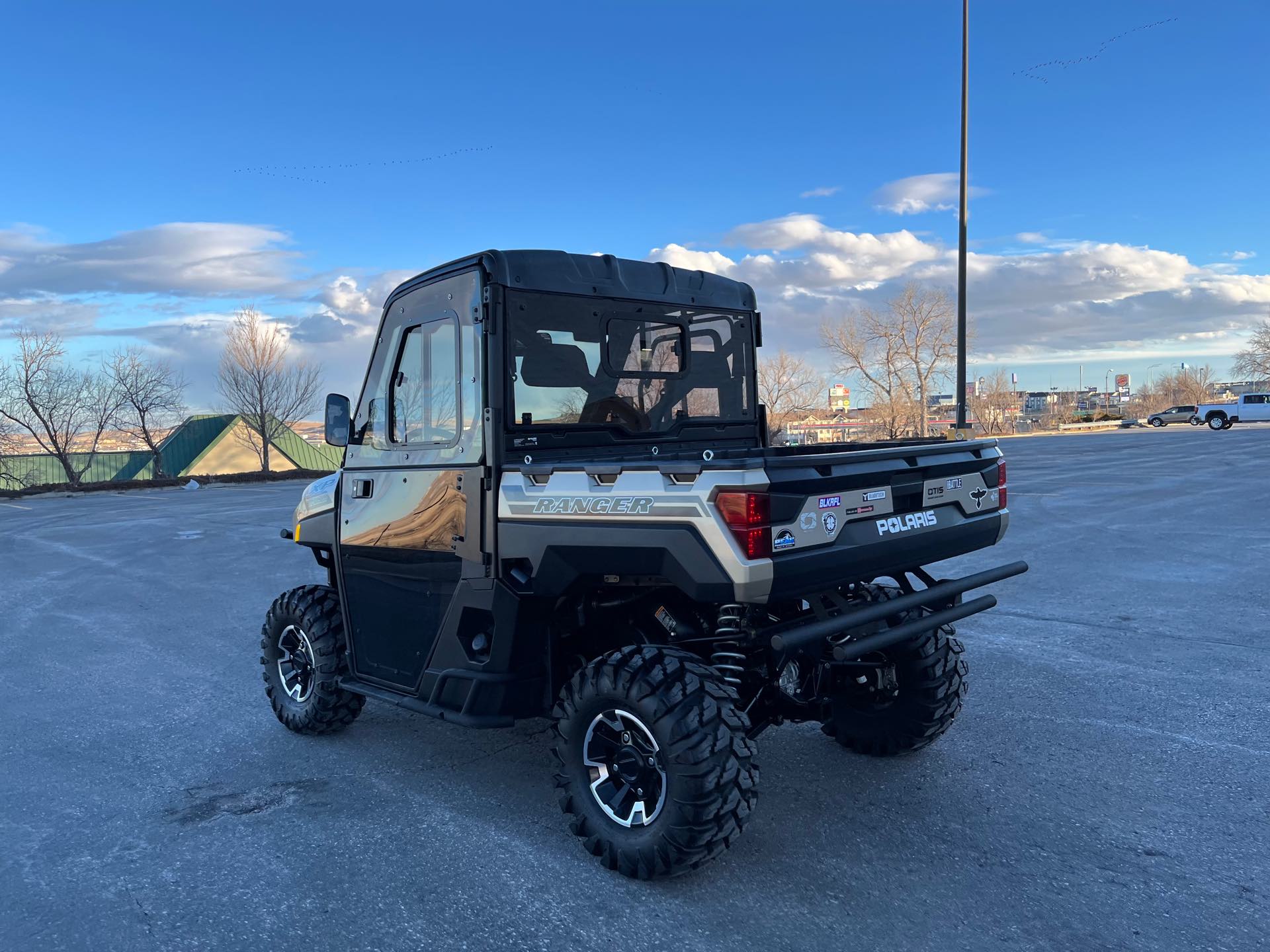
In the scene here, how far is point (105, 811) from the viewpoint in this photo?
4.25 metres

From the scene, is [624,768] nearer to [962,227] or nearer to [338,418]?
[338,418]

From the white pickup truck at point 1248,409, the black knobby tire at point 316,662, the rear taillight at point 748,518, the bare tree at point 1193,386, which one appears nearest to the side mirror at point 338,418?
the black knobby tire at point 316,662

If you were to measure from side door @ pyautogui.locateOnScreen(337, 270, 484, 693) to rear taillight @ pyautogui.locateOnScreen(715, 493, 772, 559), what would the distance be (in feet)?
4.28

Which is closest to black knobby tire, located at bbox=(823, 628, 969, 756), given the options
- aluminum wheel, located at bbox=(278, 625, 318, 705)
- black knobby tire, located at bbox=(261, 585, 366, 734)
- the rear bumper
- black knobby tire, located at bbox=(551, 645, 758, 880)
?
the rear bumper

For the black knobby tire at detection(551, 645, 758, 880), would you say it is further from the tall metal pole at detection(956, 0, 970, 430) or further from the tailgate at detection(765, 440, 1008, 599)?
the tall metal pole at detection(956, 0, 970, 430)

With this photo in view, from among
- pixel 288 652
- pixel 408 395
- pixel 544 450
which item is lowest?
pixel 288 652

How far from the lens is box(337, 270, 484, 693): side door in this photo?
163 inches

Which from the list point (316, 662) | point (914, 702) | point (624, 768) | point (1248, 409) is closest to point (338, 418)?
point (316, 662)

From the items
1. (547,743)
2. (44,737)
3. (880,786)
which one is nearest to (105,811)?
(44,737)

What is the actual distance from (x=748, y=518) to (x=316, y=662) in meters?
2.97

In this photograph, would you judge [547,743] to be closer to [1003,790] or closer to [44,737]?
[1003,790]

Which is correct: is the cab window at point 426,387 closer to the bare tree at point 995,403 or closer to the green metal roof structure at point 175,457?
the green metal roof structure at point 175,457

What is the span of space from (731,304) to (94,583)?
9.35m

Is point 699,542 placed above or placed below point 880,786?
above
